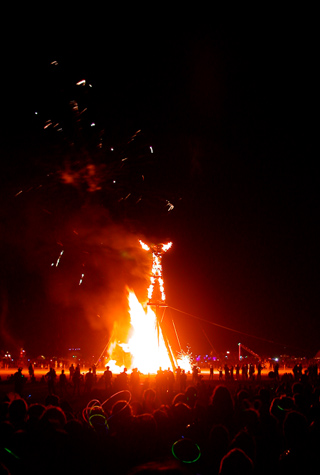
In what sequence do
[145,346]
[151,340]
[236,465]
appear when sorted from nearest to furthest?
1. [236,465]
2. [151,340]
3. [145,346]

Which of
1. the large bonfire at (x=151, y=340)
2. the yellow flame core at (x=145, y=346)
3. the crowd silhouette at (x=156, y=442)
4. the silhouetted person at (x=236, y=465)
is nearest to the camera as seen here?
the silhouetted person at (x=236, y=465)

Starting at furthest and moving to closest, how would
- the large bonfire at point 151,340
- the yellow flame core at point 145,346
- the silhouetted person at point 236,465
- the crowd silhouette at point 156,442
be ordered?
the large bonfire at point 151,340 < the yellow flame core at point 145,346 < the crowd silhouette at point 156,442 < the silhouetted person at point 236,465

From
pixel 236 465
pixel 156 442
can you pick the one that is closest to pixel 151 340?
pixel 156 442

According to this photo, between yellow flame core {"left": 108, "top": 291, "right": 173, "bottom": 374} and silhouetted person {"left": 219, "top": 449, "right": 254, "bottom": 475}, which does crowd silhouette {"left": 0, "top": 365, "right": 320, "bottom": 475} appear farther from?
yellow flame core {"left": 108, "top": 291, "right": 173, "bottom": 374}

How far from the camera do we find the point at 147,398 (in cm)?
893

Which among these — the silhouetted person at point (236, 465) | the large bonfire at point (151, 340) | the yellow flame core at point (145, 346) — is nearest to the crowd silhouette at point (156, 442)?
the silhouetted person at point (236, 465)

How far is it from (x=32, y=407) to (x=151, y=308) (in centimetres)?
2495

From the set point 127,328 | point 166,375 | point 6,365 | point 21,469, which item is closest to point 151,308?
point 127,328

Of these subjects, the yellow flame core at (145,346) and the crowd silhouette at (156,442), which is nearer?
the crowd silhouette at (156,442)

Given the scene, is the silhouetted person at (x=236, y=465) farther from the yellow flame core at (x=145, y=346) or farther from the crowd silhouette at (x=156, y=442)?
the yellow flame core at (x=145, y=346)

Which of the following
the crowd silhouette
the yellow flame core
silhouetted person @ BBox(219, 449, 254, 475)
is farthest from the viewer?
the yellow flame core

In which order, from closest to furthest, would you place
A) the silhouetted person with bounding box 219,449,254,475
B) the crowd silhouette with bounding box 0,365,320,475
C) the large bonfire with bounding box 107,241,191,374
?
1. the silhouetted person with bounding box 219,449,254,475
2. the crowd silhouette with bounding box 0,365,320,475
3. the large bonfire with bounding box 107,241,191,374

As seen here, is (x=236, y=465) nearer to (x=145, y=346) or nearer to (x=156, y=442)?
(x=156, y=442)

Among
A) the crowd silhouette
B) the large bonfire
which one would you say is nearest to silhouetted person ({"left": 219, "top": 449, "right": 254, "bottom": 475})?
the crowd silhouette
